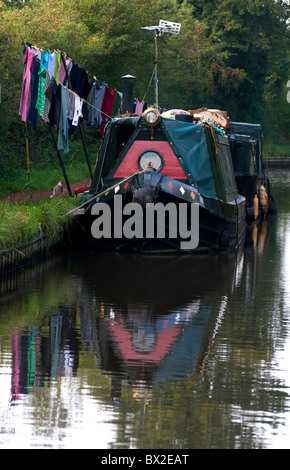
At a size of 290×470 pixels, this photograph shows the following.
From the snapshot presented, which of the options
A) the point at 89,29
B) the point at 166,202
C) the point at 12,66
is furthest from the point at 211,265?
the point at 89,29

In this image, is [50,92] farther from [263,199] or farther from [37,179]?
[263,199]

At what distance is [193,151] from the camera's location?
1947cm

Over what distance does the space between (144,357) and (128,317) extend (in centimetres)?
243

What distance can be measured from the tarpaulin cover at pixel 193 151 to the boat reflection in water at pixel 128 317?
5.06ft

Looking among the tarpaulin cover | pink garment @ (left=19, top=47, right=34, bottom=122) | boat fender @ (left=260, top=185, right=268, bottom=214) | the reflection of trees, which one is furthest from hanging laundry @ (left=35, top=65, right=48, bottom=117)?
boat fender @ (left=260, top=185, right=268, bottom=214)

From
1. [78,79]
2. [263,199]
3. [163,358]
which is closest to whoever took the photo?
[163,358]

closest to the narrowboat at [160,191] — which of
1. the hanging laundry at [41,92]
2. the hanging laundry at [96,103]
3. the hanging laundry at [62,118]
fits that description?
the hanging laundry at [62,118]

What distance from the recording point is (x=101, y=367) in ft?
31.0

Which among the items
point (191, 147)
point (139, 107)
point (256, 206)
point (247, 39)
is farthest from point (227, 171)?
point (247, 39)

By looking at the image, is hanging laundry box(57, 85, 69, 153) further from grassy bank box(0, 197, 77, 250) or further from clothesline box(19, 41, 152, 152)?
grassy bank box(0, 197, 77, 250)

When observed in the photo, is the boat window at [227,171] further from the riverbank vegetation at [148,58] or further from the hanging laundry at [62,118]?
the riverbank vegetation at [148,58]

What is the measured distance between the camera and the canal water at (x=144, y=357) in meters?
7.36

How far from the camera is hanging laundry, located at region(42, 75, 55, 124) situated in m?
20.4

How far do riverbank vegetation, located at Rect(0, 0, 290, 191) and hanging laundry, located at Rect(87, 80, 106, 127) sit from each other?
1.88 meters
